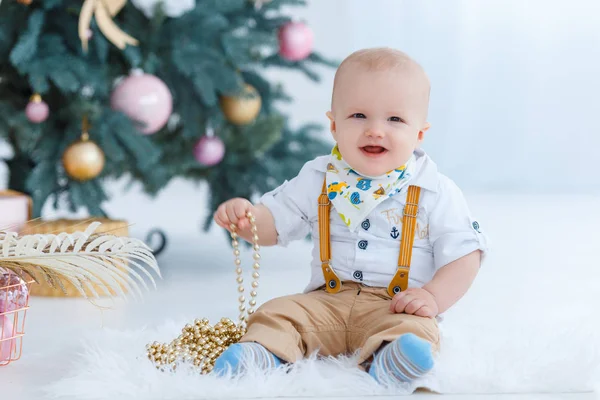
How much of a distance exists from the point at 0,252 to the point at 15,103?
0.89 metres

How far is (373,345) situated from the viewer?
1.13m

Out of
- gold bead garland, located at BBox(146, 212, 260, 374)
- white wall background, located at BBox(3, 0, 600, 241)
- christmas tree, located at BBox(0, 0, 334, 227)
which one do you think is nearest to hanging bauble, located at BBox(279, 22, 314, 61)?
christmas tree, located at BBox(0, 0, 334, 227)

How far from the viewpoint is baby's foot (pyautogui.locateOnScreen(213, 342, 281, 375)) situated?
3.62ft

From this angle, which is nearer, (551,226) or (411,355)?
(411,355)

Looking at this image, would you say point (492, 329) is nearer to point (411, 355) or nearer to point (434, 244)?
point (434, 244)

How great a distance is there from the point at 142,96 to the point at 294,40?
0.45 m

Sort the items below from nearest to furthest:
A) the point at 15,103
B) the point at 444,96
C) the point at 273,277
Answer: the point at 15,103
the point at 273,277
the point at 444,96

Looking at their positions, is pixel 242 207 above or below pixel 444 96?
below

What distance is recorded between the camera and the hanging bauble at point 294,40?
212 centimetres

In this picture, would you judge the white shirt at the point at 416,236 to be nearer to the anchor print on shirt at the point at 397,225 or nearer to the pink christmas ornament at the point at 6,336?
the anchor print on shirt at the point at 397,225

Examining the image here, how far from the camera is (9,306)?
1.22 m

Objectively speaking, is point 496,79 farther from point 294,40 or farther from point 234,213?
point 234,213

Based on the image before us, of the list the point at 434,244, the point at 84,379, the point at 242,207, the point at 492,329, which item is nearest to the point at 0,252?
the point at 84,379

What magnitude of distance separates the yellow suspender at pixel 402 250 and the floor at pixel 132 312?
24 centimetres
